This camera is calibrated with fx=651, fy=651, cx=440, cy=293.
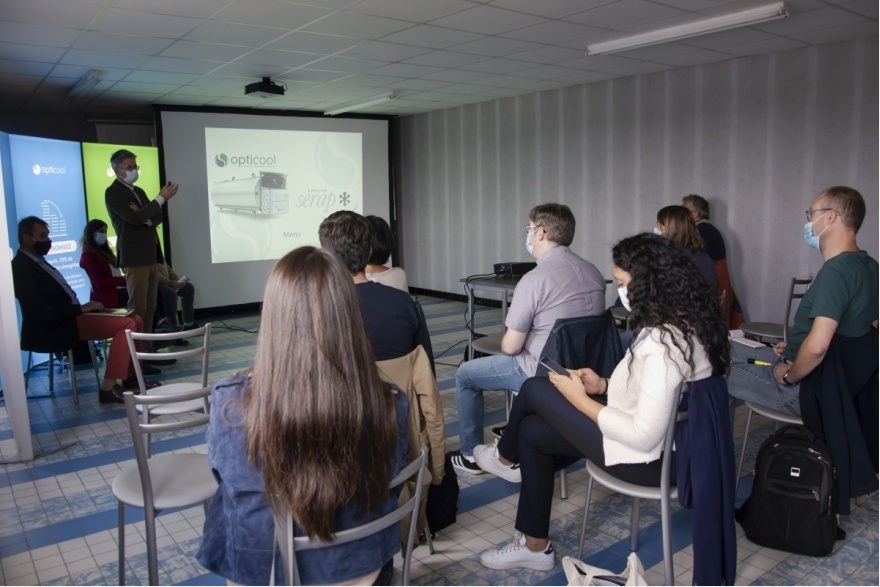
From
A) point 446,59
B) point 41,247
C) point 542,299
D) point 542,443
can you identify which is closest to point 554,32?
point 446,59

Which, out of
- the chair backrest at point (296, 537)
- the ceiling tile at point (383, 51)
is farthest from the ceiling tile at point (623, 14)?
the chair backrest at point (296, 537)

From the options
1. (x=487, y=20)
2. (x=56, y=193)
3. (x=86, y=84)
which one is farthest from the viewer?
(x=86, y=84)

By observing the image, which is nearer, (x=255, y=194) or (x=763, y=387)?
(x=763, y=387)

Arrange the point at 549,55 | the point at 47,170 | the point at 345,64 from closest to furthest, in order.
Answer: the point at 549,55, the point at 345,64, the point at 47,170

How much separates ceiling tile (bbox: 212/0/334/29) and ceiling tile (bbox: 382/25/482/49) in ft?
2.23

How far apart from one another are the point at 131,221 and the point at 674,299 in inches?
167

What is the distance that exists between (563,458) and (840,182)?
153 inches

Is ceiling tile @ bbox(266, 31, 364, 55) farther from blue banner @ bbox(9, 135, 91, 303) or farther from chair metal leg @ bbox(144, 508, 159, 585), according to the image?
chair metal leg @ bbox(144, 508, 159, 585)

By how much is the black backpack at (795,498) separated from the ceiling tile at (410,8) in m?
2.89

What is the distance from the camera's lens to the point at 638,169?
6.29m

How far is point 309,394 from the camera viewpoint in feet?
4.01

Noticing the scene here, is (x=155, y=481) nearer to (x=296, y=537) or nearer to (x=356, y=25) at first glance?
(x=296, y=537)

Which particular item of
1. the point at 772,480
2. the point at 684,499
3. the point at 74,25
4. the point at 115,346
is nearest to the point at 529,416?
the point at 684,499

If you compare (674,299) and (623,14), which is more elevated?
(623,14)
